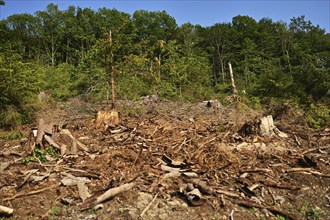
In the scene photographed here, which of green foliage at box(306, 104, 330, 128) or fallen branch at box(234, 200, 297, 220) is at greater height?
green foliage at box(306, 104, 330, 128)

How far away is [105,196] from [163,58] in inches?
1203

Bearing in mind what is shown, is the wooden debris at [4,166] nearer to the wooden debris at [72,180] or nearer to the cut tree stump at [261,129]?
the wooden debris at [72,180]

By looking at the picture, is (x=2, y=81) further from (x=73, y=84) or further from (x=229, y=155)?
(x=73, y=84)

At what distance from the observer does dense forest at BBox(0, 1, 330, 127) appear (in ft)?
37.4

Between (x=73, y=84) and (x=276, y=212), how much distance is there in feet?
74.4

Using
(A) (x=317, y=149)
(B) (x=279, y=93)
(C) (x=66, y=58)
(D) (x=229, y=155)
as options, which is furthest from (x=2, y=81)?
(C) (x=66, y=58)

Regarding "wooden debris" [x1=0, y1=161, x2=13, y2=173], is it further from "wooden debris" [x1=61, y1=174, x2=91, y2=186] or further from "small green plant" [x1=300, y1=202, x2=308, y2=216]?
"small green plant" [x1=300, y1=202, x2=308, y2=216]

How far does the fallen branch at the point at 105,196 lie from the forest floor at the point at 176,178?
38 mm

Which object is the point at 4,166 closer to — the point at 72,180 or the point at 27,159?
the point at 27,159

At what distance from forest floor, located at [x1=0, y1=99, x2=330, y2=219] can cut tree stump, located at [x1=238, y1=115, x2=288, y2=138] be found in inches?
7.5

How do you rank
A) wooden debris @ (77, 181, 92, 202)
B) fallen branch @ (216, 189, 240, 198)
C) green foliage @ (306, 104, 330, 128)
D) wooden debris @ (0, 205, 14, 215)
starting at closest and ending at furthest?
wooden debris @ (0, 205, 14, 215)
wooden debris @ (77, 181, 92, 202)
fallen branch @ (216, 189, 240, 198)
green foliage @ (306, 104, 330, 128)

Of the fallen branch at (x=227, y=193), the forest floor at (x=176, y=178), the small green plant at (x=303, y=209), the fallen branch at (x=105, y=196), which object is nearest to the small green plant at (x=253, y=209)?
the forest floor at (x=176, y=178)

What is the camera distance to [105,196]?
419 cm

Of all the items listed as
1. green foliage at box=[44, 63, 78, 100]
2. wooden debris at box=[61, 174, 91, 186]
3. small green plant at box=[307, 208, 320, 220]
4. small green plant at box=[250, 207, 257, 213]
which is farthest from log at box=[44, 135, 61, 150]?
green foliage at box=[44, 63, 78, 100]
